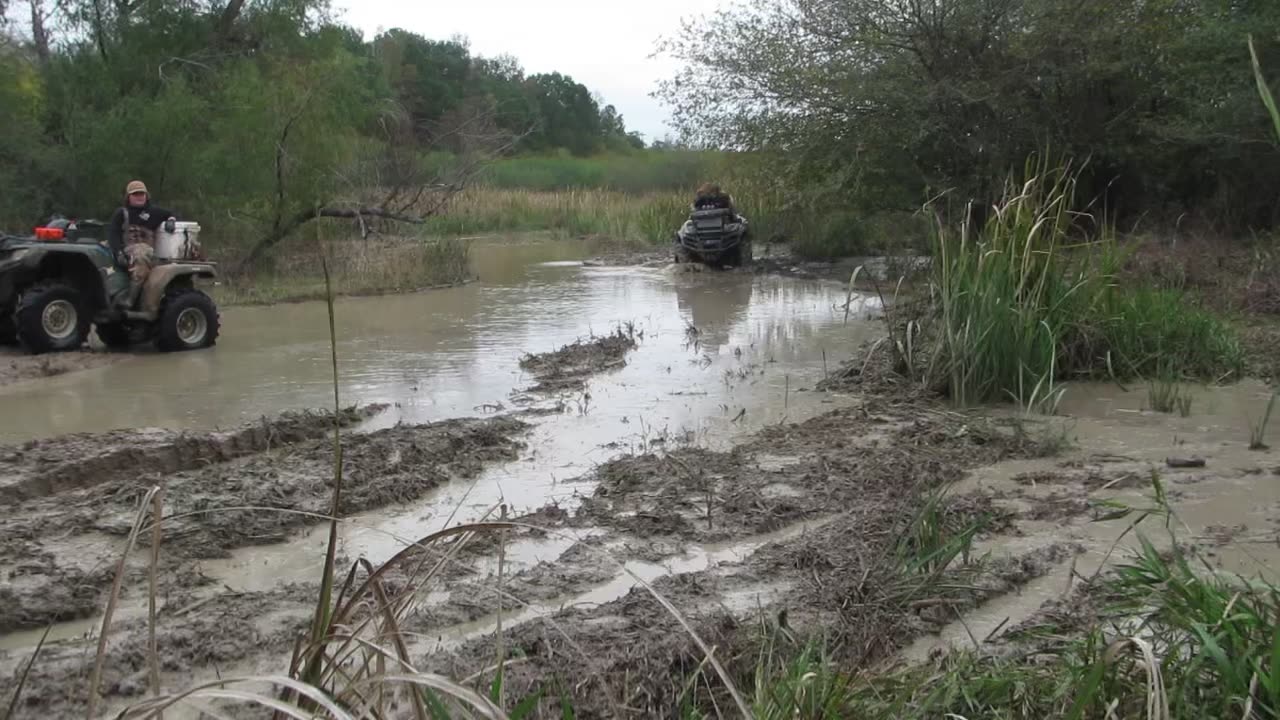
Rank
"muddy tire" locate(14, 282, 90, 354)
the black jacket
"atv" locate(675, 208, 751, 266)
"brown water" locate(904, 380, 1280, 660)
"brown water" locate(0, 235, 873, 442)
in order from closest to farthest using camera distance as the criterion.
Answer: "brown water" locate(904, 380, 1280, 660) < "brown water" locate(0, 235, 873, 442) < "muddy tire" locate(14, 282, 90, 354) < the black jacket < "atv" locate(675, 208, 751, 266)

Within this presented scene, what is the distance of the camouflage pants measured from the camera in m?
9.35

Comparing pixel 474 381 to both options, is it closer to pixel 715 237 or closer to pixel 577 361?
pixel 577 361

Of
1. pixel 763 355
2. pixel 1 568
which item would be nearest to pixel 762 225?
pixel 763 355

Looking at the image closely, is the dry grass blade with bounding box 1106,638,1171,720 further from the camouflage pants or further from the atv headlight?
the camouflage pants

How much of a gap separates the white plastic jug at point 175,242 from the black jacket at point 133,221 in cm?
9

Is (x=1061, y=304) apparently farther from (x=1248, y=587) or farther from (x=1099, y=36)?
(x=1099, y=36)

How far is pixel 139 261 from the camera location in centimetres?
936

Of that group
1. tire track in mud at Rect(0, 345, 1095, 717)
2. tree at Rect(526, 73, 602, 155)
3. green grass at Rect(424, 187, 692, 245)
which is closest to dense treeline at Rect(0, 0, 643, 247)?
green grass at Rect(424, 187, 692, 245)

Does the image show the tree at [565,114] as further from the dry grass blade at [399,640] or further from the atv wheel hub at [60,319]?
the dry grass blade at [399,640]

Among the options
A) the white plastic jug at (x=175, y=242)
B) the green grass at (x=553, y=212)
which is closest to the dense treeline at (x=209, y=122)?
the white plastic jug at (x=175, y=242)

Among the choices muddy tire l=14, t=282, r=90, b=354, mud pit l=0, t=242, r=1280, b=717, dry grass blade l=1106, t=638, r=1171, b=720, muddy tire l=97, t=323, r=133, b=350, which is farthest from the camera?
muddy tire l=97, t=323, r=133, b=350

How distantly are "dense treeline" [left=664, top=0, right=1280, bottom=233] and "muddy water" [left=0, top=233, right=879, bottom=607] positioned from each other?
9.49 feet

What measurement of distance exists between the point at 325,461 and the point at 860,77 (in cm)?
1122

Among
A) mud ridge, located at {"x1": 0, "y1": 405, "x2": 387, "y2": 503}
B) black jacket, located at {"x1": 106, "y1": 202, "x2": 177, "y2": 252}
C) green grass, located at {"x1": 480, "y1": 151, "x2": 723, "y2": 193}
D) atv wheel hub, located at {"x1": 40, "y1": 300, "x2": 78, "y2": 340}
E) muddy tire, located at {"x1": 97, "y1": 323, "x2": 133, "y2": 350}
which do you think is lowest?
mud ridge, located at {"x1": 0, "y1": 405, "x2": 387, "y2": 503}
